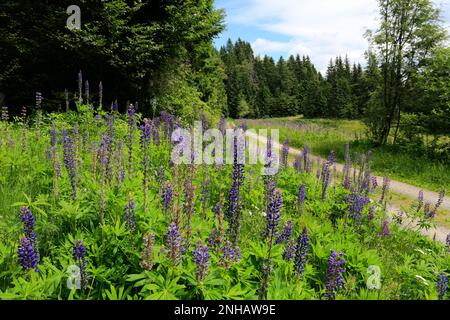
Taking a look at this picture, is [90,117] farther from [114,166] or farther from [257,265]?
[257,265]

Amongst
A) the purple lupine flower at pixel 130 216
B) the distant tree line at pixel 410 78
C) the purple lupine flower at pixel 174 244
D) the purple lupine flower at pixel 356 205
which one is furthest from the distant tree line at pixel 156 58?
the purple lupine flower at pixel 174 244

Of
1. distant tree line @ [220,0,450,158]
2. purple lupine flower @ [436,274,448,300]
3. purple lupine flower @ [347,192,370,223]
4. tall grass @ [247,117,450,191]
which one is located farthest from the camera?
distant tree line @ [220,0,450,158]

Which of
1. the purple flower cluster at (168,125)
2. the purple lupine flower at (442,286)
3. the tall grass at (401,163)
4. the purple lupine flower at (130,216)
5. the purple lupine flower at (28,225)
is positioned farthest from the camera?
the tall grass at (401,163)

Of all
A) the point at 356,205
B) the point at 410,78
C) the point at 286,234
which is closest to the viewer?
the point at 286,234

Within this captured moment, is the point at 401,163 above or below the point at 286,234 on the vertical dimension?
above

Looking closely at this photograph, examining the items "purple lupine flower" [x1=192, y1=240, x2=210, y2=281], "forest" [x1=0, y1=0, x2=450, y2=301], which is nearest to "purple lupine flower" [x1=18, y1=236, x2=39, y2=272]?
"forest" [x1=0, y1=0, x2=450, y2=301]

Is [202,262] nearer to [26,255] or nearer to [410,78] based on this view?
[26,255]

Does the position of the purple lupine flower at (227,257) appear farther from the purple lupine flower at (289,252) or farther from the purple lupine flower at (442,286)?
the purple lupine flower at (442,286)

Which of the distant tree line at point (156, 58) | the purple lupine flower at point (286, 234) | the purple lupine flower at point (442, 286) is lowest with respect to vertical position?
the purple lupine flower at point (442, 286)

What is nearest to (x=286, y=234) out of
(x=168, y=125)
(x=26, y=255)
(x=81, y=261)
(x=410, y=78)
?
(x=81, y=261)

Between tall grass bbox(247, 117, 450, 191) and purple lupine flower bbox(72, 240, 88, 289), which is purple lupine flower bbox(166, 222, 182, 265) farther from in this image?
tall grass bbox(247, 117, 450, 191)

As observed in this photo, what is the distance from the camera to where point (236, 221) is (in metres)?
3.39

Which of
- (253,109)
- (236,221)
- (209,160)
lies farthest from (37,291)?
(253,109)

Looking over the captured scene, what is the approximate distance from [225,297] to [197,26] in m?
11.9
